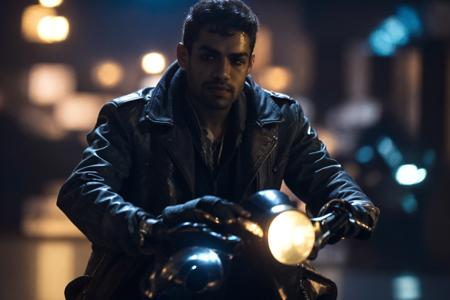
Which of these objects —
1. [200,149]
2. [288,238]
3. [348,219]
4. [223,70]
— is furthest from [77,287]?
[288,238]

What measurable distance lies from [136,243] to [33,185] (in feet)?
55.7

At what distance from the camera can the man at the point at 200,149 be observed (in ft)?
11.0

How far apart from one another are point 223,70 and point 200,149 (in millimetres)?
299

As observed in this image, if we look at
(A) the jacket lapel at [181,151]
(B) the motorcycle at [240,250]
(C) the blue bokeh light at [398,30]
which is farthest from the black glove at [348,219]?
(C) the blue bokeh light at [398,30]

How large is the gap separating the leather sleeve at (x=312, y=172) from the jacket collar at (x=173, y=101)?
153 mm

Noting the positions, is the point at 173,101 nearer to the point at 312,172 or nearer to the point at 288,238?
the point at 312,172

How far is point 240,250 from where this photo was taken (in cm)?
264

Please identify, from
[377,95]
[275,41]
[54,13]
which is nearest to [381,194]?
[54,13]

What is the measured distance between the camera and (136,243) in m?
2.77

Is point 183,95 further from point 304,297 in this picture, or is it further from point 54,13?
point 54,13

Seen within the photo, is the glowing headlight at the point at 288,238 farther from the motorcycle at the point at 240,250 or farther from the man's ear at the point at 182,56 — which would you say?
the man's ear at the point at 182,56

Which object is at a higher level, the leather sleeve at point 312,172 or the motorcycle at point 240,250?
the motorcycle at point 240,250

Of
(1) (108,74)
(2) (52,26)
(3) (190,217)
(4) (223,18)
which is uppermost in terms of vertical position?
(4) (223,18)

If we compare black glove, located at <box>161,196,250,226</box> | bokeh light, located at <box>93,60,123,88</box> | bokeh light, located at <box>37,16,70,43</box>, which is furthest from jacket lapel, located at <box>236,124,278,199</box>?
bokeh light, located at <box>93,60,123,88</box>
